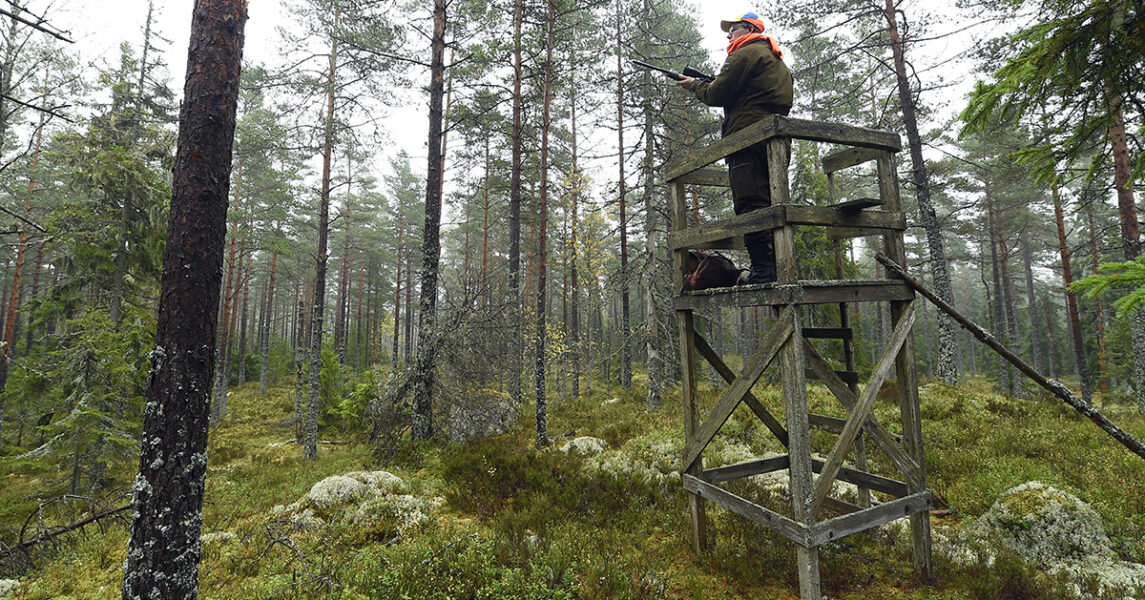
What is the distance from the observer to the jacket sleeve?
152 inches

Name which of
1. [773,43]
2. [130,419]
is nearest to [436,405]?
[130,419]

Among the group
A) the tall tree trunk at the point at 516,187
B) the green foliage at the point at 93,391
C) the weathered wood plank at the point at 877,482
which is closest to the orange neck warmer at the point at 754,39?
the weathered wood plank at the point at 877,482

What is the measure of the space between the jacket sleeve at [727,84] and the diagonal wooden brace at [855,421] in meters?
2.50

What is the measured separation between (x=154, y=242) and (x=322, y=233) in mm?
4089

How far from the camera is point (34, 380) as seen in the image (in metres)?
10.8

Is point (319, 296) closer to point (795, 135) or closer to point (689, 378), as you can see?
point (689, 378)

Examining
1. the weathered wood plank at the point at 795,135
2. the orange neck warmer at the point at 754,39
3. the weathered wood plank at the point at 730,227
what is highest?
the orange neck warmer at the point at 754,39

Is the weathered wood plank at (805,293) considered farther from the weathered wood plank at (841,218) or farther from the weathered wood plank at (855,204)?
the weathered wood plank at (855,204)

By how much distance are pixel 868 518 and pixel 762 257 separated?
94.5 inches

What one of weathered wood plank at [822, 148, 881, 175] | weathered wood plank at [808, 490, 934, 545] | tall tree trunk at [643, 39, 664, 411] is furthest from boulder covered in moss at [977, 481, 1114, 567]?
tall tree trunk at [643, 39, 664, 411]

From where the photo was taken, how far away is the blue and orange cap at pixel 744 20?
405 cm

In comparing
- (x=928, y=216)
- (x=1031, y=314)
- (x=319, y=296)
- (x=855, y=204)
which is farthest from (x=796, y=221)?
(x=1031, y=314)

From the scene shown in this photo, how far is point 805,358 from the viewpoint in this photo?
407 cm

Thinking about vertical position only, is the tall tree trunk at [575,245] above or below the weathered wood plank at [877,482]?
above
